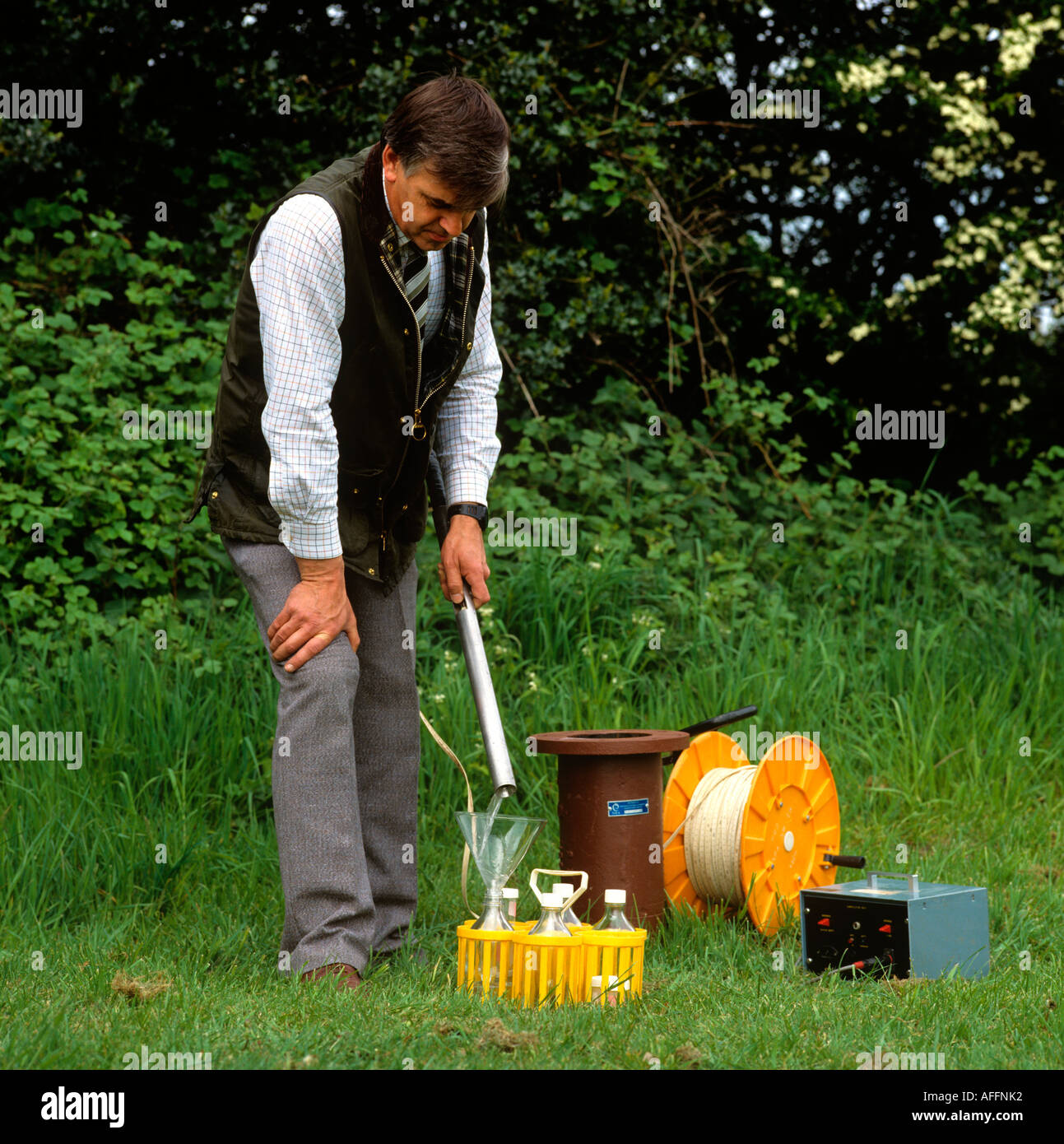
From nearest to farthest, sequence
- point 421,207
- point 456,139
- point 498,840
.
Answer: point 456,139
point 421,207
point 498,840

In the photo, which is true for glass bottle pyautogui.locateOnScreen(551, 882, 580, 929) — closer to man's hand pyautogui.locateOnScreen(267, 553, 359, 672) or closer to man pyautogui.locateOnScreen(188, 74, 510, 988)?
man pyautogui.locateOnScreen(188, 74, 510, 988)

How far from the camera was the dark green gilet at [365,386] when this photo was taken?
308 cm

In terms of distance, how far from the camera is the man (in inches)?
117

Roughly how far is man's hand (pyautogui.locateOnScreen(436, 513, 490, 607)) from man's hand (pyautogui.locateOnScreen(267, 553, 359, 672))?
0.45 metres

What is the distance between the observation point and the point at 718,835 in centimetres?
372

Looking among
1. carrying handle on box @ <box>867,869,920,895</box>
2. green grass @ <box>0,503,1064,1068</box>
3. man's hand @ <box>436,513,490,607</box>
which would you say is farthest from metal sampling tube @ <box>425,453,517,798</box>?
carrying handle on box @ <box>867,869,920,895</box>

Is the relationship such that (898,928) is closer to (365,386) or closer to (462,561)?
(462,561)

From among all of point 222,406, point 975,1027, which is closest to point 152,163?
point 222,406

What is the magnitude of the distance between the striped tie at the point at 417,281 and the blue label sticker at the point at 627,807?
1.36 m

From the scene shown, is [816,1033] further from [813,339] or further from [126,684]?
[813,339]

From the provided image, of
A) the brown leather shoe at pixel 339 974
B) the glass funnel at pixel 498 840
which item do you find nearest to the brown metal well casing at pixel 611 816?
the glass funnel at pixel 498 840

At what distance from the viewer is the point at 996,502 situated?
770 centimetres

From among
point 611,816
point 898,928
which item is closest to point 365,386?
point 611,816

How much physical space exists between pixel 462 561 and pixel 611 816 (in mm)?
792
